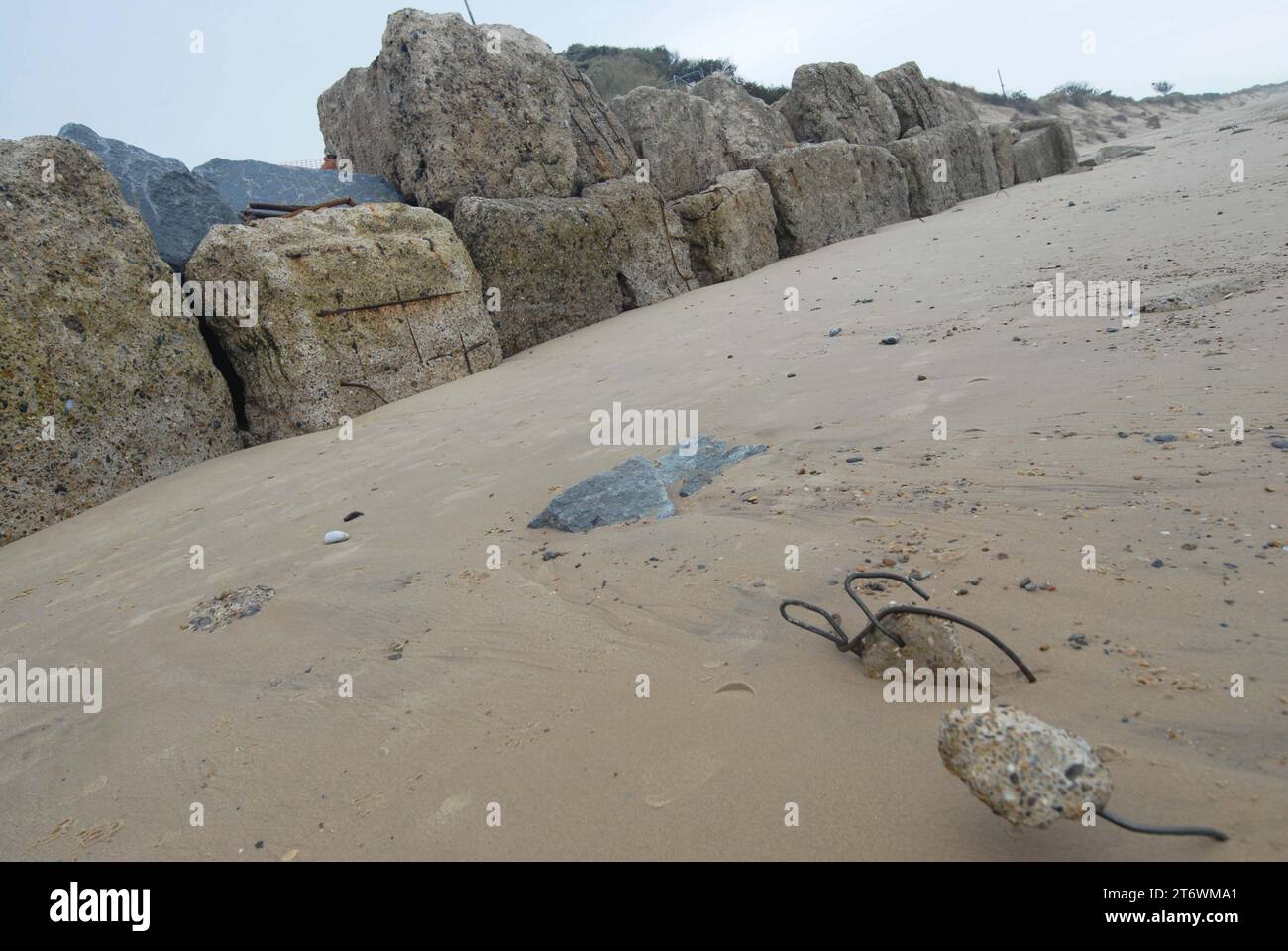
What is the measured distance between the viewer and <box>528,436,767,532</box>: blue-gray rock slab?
9.43 feet

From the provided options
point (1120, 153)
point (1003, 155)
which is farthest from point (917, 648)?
point (1120, 153)

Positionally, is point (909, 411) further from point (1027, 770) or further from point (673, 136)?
point (673, 136)

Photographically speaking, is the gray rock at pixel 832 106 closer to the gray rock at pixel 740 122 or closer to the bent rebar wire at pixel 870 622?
the gray rock at pixel 740 122

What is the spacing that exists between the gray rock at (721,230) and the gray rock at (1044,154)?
976 centimetres

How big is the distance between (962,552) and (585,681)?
1089 mm

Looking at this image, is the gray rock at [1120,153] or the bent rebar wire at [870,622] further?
the gray rock at [1120,153]

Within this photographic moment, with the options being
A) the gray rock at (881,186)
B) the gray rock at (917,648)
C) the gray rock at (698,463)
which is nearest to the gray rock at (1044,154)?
the gray rock at (881,186)

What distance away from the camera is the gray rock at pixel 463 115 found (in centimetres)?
782

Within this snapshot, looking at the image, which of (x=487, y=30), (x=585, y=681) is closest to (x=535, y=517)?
(x=585, y=681)

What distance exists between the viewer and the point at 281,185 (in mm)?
8023

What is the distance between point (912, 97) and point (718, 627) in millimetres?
16940

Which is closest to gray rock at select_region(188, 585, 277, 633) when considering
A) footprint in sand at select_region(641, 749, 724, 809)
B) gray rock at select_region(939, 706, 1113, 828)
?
footprint in sand at select_region(641, 749, 724, 809)

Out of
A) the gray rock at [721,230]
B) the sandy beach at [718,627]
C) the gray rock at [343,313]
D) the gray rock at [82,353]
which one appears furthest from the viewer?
the gray rock at [721,230]

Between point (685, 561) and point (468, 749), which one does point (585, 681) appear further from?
point (685, 561)
